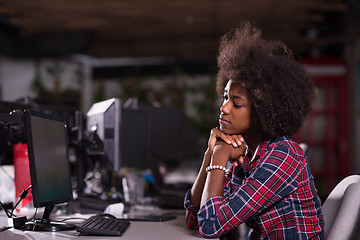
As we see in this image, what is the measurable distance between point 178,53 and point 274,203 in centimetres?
737

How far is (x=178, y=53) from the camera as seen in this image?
865cm

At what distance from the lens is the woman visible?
4.65ft

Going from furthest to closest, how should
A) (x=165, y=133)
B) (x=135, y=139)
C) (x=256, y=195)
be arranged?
1. (x=165, y=133)
2. (x=135, y=139)
3. (x=256, y=195)

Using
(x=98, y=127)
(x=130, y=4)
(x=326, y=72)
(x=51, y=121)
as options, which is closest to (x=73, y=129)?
(x=98, y=127)

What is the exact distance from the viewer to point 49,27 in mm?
6879

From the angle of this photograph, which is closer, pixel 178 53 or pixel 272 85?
pixel 272 85

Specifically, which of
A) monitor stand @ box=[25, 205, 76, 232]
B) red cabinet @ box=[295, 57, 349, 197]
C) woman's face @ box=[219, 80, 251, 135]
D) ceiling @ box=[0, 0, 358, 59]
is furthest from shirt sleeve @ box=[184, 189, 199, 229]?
red cabinet @ box=[295, 57, 349, 197]

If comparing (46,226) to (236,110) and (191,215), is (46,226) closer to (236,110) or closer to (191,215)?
(191,215)

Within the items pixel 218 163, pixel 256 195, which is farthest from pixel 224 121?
pixel 256 195

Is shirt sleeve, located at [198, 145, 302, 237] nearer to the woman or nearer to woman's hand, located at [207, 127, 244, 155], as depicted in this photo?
the woman

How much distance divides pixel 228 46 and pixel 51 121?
778 mm

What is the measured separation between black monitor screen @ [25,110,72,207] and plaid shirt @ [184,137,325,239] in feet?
1.90

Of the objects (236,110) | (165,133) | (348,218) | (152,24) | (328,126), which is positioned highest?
(152,24)

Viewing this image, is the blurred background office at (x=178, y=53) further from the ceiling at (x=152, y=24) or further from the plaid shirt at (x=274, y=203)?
the plaid shirt at (x=274, y=203)
